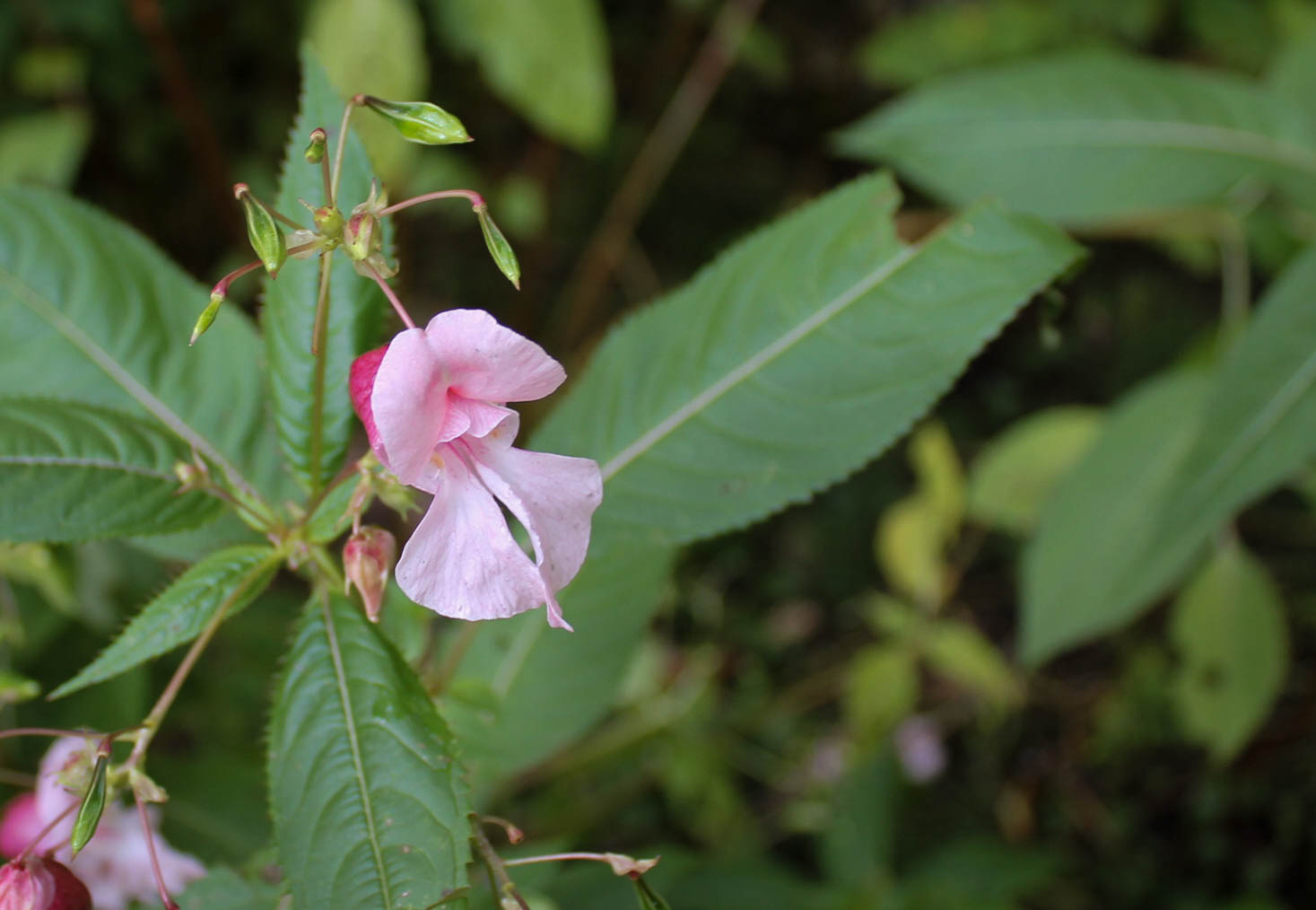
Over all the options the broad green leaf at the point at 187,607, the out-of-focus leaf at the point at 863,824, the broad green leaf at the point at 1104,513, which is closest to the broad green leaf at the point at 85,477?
the broad green leaf at the point at 187,607

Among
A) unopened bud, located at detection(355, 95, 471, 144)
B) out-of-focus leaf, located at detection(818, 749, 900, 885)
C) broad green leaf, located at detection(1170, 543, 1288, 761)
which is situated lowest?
out-of-focus leaf, located at detection(818, 749, 900, 885)

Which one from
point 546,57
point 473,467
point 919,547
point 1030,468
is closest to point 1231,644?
point 1030,468

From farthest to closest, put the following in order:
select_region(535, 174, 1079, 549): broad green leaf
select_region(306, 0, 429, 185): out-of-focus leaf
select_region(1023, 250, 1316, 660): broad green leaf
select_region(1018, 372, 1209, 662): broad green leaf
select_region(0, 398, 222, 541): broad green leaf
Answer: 1. select_region(306, 0, 429, 185): out-of-focus leaf
2. select_region(1018, 372, 1209, 662): broad green leaf
3. select_region(1023, 250, 1316, 660): broad green leaf
4. select_region(535, 174, 1079, 549): broad green leaf
5. select_region(0, 398, 222, 541): broad green leaf

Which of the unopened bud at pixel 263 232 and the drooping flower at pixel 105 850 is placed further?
the drooping flower at pixel 105 850

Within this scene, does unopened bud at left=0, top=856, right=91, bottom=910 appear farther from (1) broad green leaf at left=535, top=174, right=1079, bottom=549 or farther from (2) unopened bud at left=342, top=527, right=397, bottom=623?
(1) broad green leaf at left=535, top=174, right=1079, bottom=549

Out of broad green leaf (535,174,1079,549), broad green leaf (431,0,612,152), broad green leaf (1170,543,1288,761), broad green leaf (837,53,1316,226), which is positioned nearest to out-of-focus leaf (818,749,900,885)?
broad green leaf (1170,543,1288,761)

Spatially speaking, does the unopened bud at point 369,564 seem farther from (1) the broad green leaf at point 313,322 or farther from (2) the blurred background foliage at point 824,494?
(2) the blurred background foliage at point 824,494

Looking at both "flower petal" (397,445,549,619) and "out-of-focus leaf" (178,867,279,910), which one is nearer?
"flower petal" (397,445,549,619)
